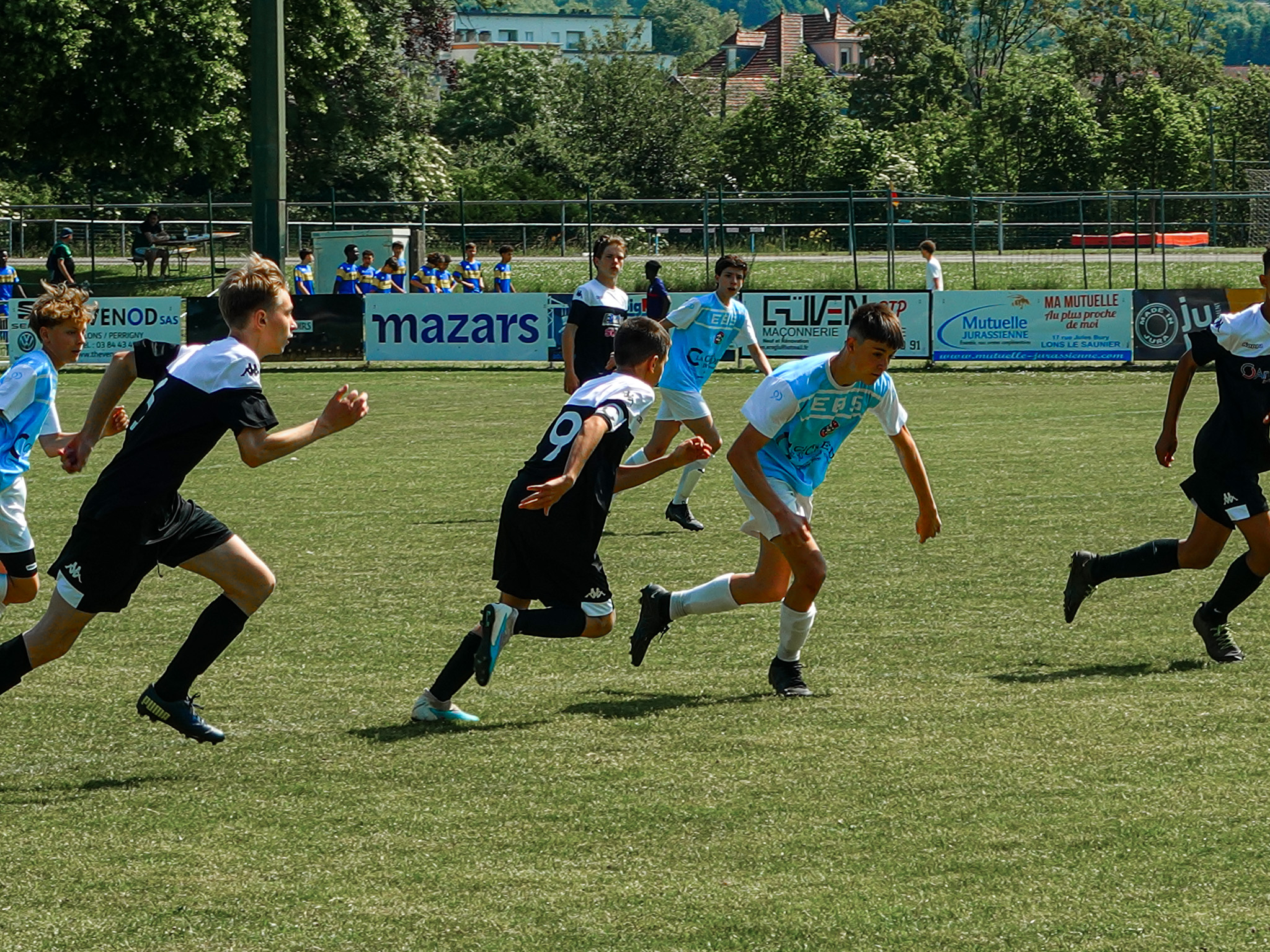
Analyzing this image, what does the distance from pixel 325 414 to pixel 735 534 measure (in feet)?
19.4

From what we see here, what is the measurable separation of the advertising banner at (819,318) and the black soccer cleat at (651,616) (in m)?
18.1

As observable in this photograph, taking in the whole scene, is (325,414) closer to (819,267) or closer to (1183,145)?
(819,267)

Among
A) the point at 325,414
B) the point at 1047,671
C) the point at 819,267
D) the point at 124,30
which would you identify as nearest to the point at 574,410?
the point at 325,414

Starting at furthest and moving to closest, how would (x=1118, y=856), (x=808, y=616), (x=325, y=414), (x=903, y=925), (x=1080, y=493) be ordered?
(x=1080, y=493)
(x=808, y=616)
(x=325, y=414)
(x=1118, y=856)
(x=903, y=925)

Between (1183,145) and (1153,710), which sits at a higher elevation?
(1183,145)

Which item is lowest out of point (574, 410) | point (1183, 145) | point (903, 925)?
point (903, 925)

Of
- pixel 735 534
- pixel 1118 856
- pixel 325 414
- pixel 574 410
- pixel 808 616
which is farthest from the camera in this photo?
pixel 735 534

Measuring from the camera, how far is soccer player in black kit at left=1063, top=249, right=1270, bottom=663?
706cm

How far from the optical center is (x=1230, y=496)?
7.07 meters

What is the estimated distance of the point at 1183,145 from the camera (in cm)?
5053

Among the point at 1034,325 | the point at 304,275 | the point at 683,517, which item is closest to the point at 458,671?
the point at 683,517

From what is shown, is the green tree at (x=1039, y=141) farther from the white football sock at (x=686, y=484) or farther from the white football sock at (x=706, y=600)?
the white football sock at (x=706, y=600)

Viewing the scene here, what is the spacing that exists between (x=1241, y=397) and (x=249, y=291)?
4.39 meters

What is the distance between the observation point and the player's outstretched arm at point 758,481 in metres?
6.37
